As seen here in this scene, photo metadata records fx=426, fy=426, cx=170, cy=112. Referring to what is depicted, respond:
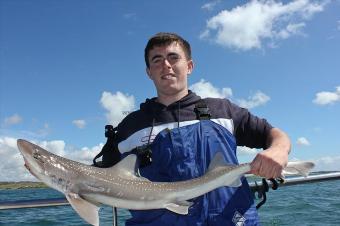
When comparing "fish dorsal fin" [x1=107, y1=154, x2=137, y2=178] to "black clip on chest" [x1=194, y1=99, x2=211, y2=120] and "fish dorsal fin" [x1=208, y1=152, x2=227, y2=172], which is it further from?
"black clip on chest" [x1=194, y1=99, x2=211, y2=120]

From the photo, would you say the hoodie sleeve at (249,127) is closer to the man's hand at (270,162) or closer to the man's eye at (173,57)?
the man's hand at (270,162)

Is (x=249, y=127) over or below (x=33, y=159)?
over

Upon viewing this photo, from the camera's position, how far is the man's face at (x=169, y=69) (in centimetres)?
418

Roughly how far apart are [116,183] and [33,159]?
2.13 ft

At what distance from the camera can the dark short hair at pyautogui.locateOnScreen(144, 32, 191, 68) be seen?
439cm

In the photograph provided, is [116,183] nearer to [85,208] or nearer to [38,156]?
[85,208]

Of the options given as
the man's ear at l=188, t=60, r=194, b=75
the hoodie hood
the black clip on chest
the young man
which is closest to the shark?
the young man

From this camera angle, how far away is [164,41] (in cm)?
439

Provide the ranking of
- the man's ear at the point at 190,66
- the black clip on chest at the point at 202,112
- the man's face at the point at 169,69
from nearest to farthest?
the black clip on chest at the point at 202,112 < the man's face at the point at 169,69 < the man's ear at the point at 190,66

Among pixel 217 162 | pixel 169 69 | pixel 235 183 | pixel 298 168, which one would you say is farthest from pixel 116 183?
pixel 298 168

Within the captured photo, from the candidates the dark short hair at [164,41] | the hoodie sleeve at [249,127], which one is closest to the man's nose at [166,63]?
the dark short hair at [164,41]

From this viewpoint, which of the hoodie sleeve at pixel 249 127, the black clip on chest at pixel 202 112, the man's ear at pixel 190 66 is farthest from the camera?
the man's ear at pixel 190 66

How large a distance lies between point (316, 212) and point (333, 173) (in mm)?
15540

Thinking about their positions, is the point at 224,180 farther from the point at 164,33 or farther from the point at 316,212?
the point at 316,212
